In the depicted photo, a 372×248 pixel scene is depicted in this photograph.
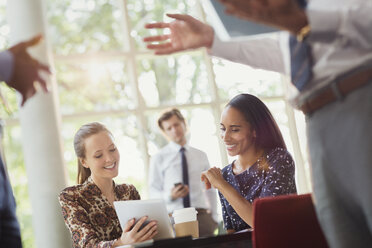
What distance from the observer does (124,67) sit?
582cm

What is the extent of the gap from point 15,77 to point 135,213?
0.95 meters

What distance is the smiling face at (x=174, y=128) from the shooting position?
14.9 feet

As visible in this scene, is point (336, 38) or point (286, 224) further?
point (286, 224)

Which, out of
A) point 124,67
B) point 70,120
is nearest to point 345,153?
point 70,120

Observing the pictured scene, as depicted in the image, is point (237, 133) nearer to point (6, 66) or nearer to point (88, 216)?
point (88, 216)

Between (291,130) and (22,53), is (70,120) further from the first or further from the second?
(22,53)

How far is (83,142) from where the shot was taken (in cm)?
281

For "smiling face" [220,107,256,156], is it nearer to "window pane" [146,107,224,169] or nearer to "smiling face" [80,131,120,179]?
"smiling face" [80,131,120,179]

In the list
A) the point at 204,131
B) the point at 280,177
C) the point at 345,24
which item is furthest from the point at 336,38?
the point at 204,131

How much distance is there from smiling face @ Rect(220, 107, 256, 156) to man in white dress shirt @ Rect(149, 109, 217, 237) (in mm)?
1848

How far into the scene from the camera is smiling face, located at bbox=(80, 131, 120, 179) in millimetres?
2732

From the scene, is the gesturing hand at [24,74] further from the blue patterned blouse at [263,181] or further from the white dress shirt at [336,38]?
the blue patterned blouse at [263,181]

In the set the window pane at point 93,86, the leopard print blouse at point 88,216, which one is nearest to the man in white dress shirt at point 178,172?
the window pane at point 93,86

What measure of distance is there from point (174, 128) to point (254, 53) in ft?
10.6
